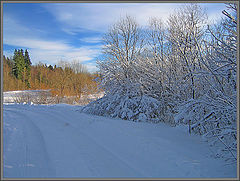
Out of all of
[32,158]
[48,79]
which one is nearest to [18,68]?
[48,79]

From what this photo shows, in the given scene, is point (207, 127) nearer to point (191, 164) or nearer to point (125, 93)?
point (191, 164)

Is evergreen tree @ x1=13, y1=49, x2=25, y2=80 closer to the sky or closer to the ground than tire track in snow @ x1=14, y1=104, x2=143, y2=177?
closer to the sky

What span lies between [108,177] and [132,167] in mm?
523

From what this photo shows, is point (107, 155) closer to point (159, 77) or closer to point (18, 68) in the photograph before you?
point (159, 77)

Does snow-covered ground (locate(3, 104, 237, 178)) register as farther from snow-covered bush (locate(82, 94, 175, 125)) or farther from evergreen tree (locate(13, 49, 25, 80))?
evergreen tree (locate(13, 49, 25, 80))

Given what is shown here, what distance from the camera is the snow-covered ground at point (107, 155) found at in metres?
3.17

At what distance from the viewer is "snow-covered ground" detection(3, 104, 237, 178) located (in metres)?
3.17

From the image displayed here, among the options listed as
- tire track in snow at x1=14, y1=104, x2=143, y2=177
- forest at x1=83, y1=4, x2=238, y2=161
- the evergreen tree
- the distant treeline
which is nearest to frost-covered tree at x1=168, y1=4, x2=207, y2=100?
forest at x1=83, y1=4, x2=238, y2=161

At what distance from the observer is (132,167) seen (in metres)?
3.35

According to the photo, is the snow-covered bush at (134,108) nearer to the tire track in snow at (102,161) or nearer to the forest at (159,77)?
the forest at (159,77)

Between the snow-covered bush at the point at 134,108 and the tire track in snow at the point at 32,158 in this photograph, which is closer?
the tire track in snow at the point at 32,158

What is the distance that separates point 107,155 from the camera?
3889 millimetres

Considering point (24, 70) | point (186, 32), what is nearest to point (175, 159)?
point (186, 32)

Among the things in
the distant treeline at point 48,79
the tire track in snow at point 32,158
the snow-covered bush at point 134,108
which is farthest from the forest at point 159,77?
the distant treeline at point 48,79
